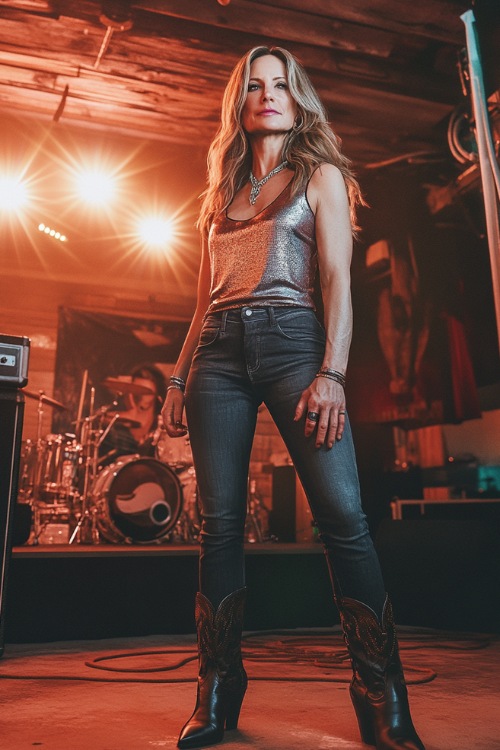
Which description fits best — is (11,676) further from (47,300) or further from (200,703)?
(47,300)

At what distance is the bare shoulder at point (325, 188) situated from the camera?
63.0 inches

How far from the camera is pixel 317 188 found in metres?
1.61

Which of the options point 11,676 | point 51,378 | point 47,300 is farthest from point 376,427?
point 47,300

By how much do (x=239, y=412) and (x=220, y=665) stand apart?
0.59m

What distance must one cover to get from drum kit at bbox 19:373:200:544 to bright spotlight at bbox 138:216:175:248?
5.22 feet

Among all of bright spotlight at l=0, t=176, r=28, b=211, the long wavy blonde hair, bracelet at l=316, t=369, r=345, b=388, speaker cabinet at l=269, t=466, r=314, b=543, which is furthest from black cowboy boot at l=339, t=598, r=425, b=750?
bright spotlight at l=0, t=176, r=28, b=211

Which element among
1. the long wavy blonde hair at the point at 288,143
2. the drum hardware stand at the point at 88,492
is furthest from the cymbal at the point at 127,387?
the long wavy blonde hair at the point at 288,143

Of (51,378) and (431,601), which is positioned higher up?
(51,378)

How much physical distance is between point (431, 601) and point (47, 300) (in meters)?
6.31

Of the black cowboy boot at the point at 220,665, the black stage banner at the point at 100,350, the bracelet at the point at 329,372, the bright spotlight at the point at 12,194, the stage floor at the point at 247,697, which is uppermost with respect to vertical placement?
the bright spotlight at the point at 12,194

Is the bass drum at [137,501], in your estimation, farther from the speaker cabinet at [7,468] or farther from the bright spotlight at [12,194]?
the speaker cabinet at [7,468]

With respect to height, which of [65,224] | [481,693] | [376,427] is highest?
[65,224]

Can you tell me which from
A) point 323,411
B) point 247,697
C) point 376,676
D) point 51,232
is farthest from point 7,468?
point 51,232

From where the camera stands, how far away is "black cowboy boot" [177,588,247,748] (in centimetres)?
151
